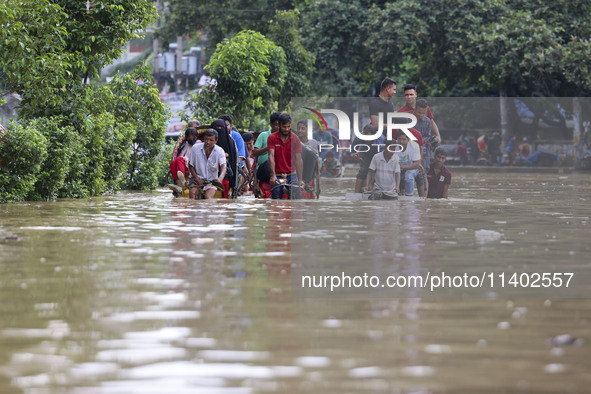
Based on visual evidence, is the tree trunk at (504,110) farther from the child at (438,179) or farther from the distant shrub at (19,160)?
the distant shrub at (19,160)

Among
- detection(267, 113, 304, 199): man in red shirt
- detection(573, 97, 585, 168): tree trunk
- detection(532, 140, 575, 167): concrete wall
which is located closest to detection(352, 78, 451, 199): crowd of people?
detection(267, 113, 304, 199): man in red shirt

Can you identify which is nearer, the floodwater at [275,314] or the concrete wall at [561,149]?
the floodwater at [275,314]

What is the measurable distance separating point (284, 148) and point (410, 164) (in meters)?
1.91

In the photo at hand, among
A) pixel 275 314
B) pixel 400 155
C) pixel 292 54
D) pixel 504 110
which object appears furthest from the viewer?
pixel 504 110

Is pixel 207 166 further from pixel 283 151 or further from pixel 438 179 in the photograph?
pixel 438 179

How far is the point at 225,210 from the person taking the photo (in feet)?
48.9

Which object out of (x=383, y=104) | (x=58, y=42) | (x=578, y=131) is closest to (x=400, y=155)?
(x=383, y=104)

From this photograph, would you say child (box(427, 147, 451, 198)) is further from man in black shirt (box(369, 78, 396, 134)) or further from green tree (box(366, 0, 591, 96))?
green tree (box(366, 0, 591, 96))

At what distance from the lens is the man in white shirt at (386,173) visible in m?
16.1

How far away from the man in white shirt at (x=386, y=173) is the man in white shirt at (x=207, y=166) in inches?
94.2

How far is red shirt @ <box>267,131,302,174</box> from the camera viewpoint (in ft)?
54.3

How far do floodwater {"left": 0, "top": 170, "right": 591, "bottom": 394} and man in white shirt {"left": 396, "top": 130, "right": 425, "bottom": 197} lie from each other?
4.31m

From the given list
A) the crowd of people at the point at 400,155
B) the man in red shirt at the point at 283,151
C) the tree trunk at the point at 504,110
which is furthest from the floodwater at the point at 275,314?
the tree trunk at the point at 504,110

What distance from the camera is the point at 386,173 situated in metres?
16.6
